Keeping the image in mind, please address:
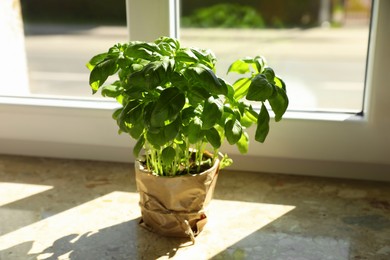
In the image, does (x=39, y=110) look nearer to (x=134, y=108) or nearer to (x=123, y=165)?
(x=123, y=165)

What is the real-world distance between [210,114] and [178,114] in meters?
0.05

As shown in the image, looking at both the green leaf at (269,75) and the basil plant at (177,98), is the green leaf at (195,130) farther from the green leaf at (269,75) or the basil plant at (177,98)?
the green leaf at (269,75)

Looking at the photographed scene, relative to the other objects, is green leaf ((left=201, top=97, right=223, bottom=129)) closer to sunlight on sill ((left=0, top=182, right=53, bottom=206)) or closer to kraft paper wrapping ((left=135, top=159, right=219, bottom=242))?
kraft paper wrapping ((left=135, top=159, right=219, bottom=242))

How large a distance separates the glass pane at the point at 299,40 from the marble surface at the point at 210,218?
19 centimetres

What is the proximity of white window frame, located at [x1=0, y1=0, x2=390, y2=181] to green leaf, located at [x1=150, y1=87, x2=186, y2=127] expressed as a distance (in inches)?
15.3

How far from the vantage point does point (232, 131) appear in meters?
0.79

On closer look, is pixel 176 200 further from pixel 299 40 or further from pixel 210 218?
pixel 299 40

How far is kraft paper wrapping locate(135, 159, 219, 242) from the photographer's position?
0.85 m

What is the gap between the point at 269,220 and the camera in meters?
0.96

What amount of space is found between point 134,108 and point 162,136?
0.06 m

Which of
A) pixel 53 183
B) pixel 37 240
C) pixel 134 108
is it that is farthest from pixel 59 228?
pixel 134 108

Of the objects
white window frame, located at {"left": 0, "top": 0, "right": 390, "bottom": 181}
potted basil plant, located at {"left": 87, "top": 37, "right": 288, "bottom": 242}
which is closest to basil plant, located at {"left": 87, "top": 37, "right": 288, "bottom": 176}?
potted basil plant, located at {"left": 87, "top": 37, "right": 288, "bottom": 242}

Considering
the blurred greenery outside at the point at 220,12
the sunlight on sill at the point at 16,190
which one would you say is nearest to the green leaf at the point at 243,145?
the blurred greenery outside at the point at 220,12

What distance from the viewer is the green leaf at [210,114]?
76 cm
